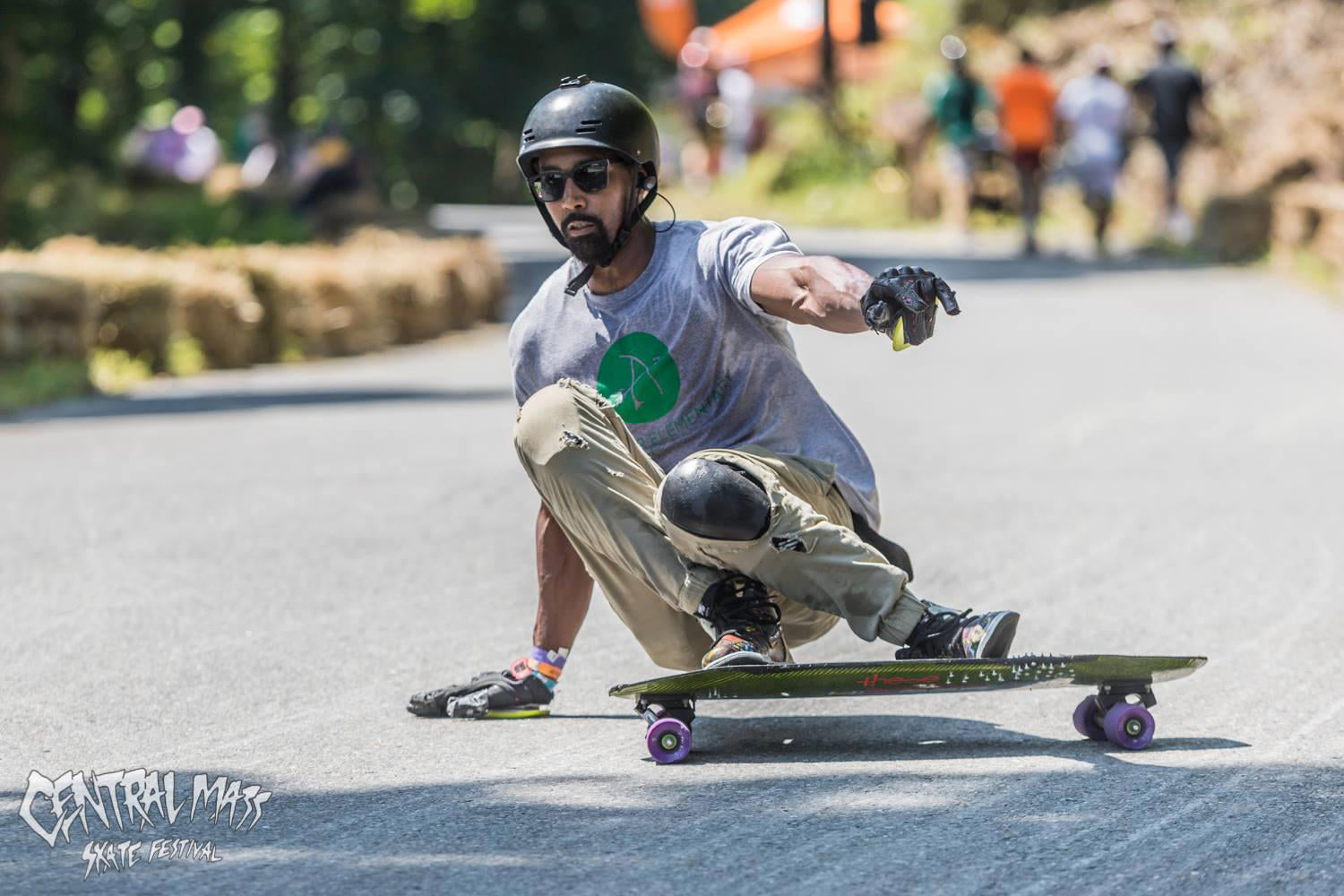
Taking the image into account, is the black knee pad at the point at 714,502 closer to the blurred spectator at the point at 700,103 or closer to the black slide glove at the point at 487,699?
the black slide glove at the point at 487,699

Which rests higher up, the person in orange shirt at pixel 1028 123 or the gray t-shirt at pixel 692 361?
the person in orange shirt at pixel 1028 123

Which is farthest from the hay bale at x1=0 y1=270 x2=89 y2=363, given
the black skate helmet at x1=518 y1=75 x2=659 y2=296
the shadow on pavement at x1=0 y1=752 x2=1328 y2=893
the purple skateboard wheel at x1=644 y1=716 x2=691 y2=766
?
the purple skateboard wheel at x1=644 y1=716 x2=691 y2=766

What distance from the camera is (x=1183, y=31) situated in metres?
28.2

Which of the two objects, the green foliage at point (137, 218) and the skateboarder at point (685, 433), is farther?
the green foliage at point (137, 218)

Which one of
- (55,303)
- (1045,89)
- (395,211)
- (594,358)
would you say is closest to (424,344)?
(55,303)

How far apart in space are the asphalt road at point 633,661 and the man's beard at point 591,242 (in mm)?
1140

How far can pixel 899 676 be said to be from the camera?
481cm

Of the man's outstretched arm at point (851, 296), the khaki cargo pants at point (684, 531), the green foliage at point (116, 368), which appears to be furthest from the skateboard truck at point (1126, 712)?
the green foliage at point (116, 368)

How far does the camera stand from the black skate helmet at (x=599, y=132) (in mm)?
5105

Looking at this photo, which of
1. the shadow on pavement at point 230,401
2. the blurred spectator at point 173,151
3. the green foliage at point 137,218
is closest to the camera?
the shadow on pavement at point 230,401

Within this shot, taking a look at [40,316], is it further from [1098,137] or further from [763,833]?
[763,833]

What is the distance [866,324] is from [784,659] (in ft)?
3.25

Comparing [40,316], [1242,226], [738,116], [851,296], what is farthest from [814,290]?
[738,116]

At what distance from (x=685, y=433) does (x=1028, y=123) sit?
1748cm
